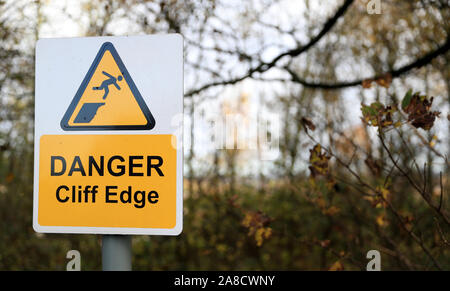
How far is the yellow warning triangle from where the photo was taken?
1474 mm

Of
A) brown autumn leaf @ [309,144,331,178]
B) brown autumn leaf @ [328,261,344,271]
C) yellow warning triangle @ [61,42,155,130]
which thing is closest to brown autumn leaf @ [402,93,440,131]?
brown autumn leaf @ [309,144,331,178]

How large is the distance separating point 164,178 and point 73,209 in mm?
363

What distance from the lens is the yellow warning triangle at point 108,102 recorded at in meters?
1.47

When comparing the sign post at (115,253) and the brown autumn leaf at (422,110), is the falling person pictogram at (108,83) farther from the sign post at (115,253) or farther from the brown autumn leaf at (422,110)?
the brown autumn leaf at (422,110)

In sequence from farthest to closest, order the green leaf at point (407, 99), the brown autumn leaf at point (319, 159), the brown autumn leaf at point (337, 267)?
the brown autumn leaf at point (337, 267) → the brown autumn leaf at point (319, 159) → the green leaf at point (407, 99)

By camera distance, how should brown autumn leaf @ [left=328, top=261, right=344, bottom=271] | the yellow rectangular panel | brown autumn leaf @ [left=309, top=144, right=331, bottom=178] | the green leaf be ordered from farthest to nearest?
brown autumn leaf @ [left=328, top=261, right=344, bottom=271]
brown autumn leaf @ [left=309, top=144, right=331, bottom=178]
the green leaf
the yellow rectangular panel

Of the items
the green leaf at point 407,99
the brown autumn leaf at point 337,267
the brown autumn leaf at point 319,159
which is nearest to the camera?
the green leaf at point 407,99

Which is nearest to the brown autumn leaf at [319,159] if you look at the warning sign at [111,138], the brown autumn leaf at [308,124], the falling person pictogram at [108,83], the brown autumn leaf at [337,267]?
the brown autumn leaf at [308,124]

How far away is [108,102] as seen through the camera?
4.88 feet

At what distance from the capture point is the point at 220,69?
4105 millimetres

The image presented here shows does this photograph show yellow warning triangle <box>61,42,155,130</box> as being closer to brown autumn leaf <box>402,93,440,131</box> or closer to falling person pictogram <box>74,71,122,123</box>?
falling person pictogram <box>74,71,122,123</box>

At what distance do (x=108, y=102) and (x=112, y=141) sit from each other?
0.48ft
